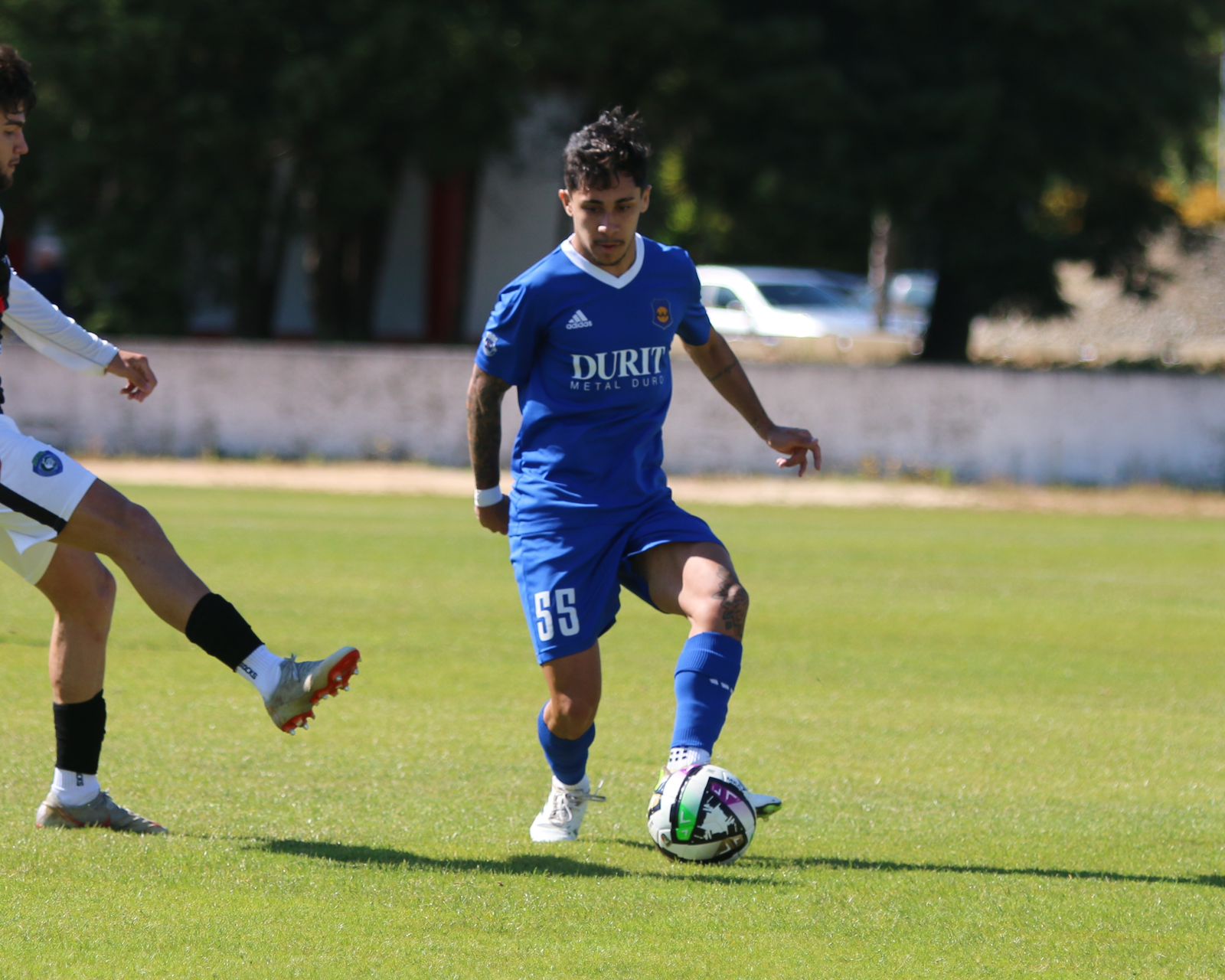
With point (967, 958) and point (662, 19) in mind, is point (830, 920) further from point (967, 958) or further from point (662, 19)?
point (662, 19)

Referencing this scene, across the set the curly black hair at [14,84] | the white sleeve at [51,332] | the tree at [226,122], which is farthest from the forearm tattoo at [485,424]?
the tree at [226,122]

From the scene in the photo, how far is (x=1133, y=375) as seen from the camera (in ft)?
75.2

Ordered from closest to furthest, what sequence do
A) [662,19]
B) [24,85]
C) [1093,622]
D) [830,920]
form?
[830,920], [24,85], [1093,622], [662,19]

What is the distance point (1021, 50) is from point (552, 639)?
21203mm

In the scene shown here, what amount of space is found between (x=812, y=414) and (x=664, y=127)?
5.28m

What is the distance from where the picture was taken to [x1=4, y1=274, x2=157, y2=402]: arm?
5.62 meters

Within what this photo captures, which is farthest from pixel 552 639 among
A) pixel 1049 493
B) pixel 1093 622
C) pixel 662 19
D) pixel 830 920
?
pixel 662 19

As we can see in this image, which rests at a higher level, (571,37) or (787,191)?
(571,37)

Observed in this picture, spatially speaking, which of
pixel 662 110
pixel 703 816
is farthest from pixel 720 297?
pixel 703 816

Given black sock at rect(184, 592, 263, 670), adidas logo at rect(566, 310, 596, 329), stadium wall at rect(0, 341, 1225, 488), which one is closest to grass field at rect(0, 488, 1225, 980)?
black sock at rect(184, 592, 263, 670)

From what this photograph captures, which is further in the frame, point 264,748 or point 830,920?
point 264,748

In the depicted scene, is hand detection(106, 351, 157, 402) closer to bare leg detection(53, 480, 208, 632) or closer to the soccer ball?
bare leg detection(53, 480, 208, 632)

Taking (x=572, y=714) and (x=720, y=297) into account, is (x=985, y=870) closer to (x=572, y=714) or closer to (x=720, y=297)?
(x=572, y=714)

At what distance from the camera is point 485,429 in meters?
5.72
